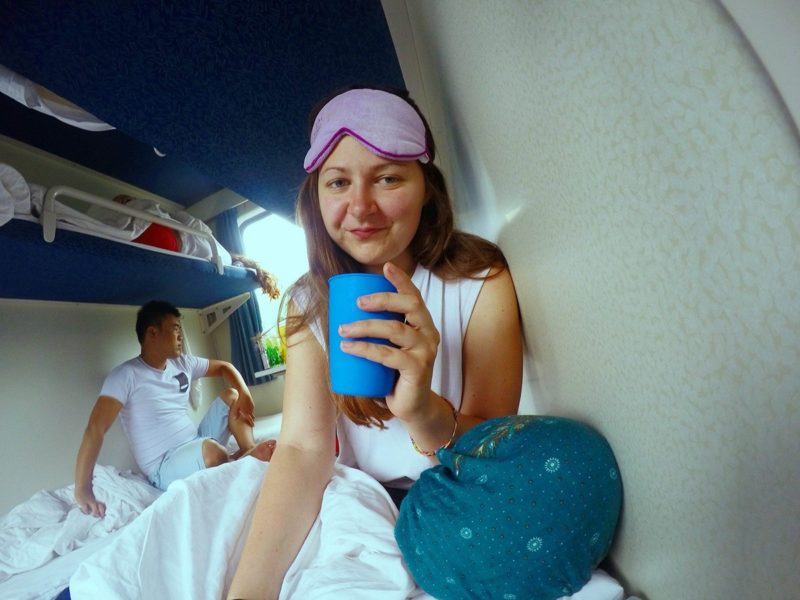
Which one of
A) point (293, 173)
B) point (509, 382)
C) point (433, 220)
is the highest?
point (293, 173)

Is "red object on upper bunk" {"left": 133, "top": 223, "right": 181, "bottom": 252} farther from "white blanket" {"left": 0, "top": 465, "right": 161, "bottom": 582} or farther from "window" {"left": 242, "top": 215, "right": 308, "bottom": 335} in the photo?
"white blanket" {"left": 0, "top": 465, "right": 161, "bottom": 582}

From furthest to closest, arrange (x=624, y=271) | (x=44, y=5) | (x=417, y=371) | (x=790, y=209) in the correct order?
(x=44, y=5), (x=417, y=371), (x=624, y=271), (x=790, y=209)

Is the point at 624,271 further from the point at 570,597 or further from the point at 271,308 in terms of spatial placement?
the point at 271,308

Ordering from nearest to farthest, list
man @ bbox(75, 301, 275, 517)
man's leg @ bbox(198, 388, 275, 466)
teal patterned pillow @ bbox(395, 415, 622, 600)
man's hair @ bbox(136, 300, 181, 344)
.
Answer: teal patterned pillow @ bbox(395, 415, 622, 600) → man @ bbox(75, 301, 275, 517) → man's hair @ bbox(136, 300, 181, 344) → man's leg @ bbox(198, 388, 275, 466)

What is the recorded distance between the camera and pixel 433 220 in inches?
25.6

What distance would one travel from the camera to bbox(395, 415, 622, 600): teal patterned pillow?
0.29 m

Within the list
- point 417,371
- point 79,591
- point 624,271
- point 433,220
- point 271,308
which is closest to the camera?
point 624,271

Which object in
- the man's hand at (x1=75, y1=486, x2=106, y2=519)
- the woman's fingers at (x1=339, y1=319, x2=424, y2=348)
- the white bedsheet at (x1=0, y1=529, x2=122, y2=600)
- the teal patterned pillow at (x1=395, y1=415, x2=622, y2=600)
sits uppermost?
the woman's fingers at (x1=339, y1=319, x2=424, y2=348)

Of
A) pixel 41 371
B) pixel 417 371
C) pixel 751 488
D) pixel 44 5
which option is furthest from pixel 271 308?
pixel 751 488

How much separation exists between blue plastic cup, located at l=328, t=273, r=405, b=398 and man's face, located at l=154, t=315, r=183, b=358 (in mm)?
2219

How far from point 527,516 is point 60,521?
2216 mm

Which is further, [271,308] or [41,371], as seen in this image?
[271,308]

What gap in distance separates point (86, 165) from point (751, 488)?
341 centimetres

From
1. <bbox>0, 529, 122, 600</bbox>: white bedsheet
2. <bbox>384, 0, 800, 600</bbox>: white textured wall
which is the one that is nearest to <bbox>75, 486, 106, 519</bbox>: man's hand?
<bbox>0, 529, 122, 600</bbox>: white bedsheet
